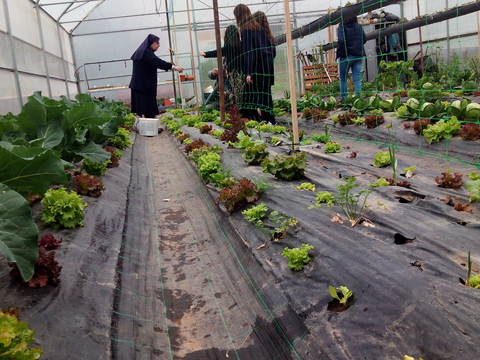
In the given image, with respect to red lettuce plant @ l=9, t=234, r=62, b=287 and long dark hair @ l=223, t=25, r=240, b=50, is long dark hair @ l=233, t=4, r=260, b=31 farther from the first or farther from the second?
red lettuce plant @ l=9, t=234, r=62, b=287

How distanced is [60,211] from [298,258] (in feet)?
6.51

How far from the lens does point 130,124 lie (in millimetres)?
12523

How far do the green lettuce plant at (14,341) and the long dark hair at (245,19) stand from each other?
766cm

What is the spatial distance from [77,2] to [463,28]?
46.5ft

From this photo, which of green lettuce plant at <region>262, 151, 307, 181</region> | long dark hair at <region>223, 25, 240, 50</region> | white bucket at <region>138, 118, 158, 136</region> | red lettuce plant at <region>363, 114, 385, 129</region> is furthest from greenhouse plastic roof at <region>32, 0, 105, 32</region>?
green lettuce plant at <region>262, 151, 307, 181</region>

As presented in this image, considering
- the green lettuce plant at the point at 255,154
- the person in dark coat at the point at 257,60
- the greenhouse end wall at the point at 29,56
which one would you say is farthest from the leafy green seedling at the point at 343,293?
the greenhouse end wall at the point at 29,56

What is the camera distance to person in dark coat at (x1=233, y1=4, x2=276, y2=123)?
8.95 meters

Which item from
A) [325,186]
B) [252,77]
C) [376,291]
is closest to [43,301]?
[376,291]

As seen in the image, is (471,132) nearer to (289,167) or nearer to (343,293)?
(289,167)

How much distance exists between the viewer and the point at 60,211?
12.2 ft

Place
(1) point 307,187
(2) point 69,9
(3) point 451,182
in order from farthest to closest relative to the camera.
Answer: (2) point 69,9 < (1) point 307,187 < (3) point 451,182

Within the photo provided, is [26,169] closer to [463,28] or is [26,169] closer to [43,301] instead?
[43,301]

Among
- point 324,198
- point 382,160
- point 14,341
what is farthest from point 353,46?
point 14,341

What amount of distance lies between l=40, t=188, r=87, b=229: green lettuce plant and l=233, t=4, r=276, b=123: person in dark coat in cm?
566
